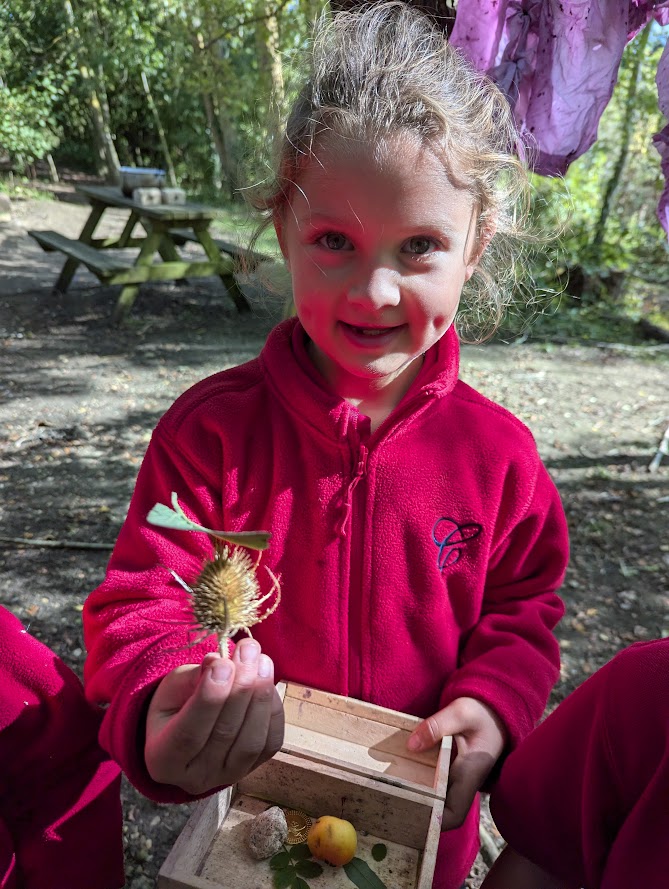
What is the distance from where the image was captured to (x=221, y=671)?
0.95m

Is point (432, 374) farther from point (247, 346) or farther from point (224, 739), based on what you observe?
point (247, 346)

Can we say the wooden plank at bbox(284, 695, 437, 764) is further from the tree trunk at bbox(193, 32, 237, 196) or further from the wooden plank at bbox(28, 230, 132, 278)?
the tree trunk at bbox(193, 32, 237, 196)

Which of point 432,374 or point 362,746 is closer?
point 362,746

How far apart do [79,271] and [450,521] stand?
29.6ft

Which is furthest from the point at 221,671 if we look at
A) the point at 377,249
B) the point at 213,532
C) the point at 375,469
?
the point at 377,249

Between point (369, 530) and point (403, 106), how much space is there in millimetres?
782

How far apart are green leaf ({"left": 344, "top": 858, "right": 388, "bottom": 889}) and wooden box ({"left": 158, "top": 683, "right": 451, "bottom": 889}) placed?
12 millimetres

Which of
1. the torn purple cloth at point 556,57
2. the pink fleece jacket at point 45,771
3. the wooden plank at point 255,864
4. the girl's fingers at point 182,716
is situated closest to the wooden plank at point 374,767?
the wooden plank at point 255,864

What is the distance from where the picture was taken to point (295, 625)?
1.40 m

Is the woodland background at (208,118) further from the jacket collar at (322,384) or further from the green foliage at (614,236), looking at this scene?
the jacket collar at (322,384)

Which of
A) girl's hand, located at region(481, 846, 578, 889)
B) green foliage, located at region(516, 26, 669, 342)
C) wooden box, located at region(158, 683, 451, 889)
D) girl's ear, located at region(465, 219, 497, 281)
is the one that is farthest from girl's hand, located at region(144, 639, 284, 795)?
green foliage, located at region(516, 26, 669, 342)

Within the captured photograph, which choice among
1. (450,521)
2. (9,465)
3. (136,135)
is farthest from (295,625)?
(136,135)

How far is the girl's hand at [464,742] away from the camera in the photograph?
A: 129 centimetres

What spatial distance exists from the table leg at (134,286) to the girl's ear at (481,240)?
244 inches
